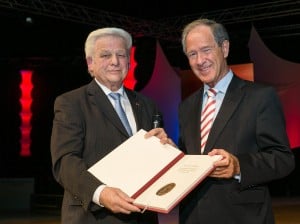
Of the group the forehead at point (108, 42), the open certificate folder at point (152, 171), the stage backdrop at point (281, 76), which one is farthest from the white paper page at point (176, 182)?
the stage backdrop at point (281, 76)

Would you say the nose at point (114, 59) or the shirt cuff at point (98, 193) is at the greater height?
the nose at point (114, 59)

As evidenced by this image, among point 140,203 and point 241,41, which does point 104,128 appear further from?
point 241,41

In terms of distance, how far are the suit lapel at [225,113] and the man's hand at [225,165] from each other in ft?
0.59

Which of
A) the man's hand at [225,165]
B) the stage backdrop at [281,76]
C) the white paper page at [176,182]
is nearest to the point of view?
the white paper page at [176,182]

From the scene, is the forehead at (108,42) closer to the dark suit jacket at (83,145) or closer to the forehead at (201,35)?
the dark suit jacket at (83,145)

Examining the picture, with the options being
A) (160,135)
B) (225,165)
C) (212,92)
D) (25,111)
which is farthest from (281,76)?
(225,165)

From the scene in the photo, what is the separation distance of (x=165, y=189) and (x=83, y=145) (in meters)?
0.47

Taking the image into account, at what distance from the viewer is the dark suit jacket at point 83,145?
197 cm

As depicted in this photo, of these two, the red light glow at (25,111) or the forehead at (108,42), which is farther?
the red light glow at (25,111)

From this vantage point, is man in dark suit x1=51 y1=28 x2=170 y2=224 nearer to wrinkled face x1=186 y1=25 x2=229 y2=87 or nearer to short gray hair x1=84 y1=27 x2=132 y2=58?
short gray hair x1=84 y1=27 x2=132 y2=58

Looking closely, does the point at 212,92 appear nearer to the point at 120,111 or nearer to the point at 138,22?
the point at 120,111

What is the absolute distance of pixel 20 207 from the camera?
10758 mm

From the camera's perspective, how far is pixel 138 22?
31.0 ft

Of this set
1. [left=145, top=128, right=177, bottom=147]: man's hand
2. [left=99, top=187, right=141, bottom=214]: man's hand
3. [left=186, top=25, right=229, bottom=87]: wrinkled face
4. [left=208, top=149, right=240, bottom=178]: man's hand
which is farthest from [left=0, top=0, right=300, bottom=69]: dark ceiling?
[left=208, top=149, right=240, bottom=178]: man's hand
